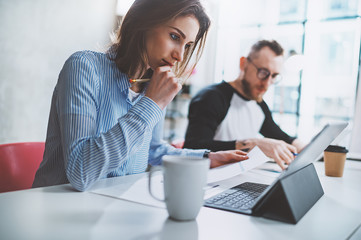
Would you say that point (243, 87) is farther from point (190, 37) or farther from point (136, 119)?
point (136, 119)

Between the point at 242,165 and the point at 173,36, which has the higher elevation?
the point at 173,36

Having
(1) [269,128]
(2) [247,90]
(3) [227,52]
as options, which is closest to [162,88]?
(2) [247,90]

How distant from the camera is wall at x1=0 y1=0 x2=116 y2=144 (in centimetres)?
276

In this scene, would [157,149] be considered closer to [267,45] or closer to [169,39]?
[169,39]

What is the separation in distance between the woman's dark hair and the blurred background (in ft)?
4.71

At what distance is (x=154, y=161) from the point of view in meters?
1.32

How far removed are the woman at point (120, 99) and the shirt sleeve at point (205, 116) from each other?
0.66 metres

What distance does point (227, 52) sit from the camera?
4598 mm

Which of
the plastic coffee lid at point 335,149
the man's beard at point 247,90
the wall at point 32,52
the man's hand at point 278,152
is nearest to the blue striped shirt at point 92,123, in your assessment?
the man's hand at point 278,152

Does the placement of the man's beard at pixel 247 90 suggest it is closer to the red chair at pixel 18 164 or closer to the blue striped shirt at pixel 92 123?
the blue striped shirt at pixel 92 123

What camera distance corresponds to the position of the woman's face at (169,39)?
3.44 ft

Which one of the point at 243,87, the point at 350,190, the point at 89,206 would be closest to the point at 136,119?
the point at 89,206

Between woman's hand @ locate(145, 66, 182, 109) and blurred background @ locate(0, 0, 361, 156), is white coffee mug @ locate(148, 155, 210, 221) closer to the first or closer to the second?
woman's hand @ locate(145, 66, 182, 109)

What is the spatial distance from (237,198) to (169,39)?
584 mm
